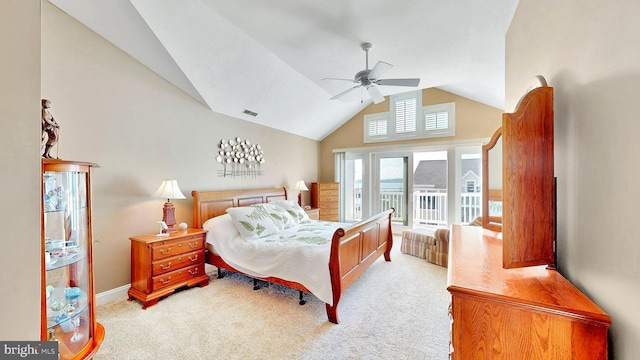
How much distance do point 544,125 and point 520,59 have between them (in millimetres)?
1065

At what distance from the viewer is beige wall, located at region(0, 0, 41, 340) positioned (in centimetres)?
87

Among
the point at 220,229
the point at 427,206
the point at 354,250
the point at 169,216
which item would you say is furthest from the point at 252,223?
the point at 427,206

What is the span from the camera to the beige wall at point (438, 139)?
15.1 ft

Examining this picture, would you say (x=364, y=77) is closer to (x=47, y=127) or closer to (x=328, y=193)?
(x=47, y=127)

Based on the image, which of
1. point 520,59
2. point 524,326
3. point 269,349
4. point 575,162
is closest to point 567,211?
point 575,162

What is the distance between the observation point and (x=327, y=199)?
19.1 feet

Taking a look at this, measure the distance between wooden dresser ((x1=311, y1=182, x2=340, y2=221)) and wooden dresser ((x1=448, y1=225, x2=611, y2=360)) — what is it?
462cm

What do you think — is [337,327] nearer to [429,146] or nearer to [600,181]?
[600,181]

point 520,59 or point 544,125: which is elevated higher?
point 520,59

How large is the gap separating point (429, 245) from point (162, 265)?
3734 millimetres

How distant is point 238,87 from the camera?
3.55 m

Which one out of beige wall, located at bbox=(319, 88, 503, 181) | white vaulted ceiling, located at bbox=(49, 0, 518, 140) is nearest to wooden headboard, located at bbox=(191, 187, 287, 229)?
white vaulted ceiling, located at bbox=(49, 0, 518, 140)

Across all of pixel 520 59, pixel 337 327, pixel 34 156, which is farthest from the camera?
pixel 337 327

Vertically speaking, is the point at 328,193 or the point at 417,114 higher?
the point at 417,114
